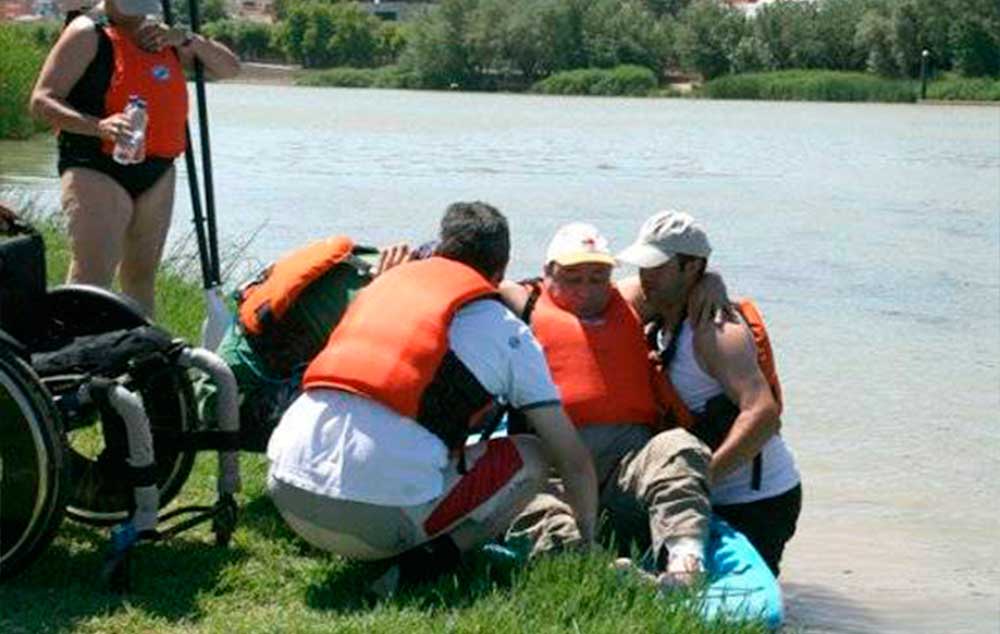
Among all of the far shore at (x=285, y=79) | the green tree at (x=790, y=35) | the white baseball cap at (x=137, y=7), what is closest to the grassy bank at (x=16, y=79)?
the white baseball cap at (x=137, y=7)

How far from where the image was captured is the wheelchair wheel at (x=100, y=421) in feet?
17.7

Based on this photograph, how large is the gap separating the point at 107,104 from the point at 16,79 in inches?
663

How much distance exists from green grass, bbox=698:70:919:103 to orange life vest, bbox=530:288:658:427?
183 feet

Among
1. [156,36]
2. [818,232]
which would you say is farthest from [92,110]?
[818,232]

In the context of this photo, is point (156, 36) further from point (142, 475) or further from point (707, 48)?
point (707, 48)

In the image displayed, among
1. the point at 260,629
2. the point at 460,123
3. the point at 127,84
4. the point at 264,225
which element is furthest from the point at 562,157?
the point at 260,629

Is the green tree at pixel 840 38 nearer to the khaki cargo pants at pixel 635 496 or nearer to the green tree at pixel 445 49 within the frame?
the green tree at pixel 445 49

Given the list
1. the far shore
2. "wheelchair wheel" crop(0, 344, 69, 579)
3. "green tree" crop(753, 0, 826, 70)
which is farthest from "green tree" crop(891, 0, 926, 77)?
"wheelchair wheel" crop(0, 344, 69, 579)

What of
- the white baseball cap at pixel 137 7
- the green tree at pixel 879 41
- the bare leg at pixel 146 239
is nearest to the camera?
the white baseball cap at pixel 137 7

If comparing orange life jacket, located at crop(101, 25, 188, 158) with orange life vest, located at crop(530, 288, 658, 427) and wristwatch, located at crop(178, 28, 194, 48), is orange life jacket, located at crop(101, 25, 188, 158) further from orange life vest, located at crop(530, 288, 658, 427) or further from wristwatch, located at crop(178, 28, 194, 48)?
orange life vest, located at crop(530, 288, 658, 427)

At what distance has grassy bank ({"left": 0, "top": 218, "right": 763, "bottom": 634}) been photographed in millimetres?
4668

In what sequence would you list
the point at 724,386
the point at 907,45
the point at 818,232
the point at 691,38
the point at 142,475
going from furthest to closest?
1. the point at 691,38
2. the point at 907,45
3. the point at 818,232
4. the point at 724,386
5. the point at 142,475

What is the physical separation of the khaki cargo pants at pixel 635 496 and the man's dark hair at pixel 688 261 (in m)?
0.47

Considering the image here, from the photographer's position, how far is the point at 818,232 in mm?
21703
